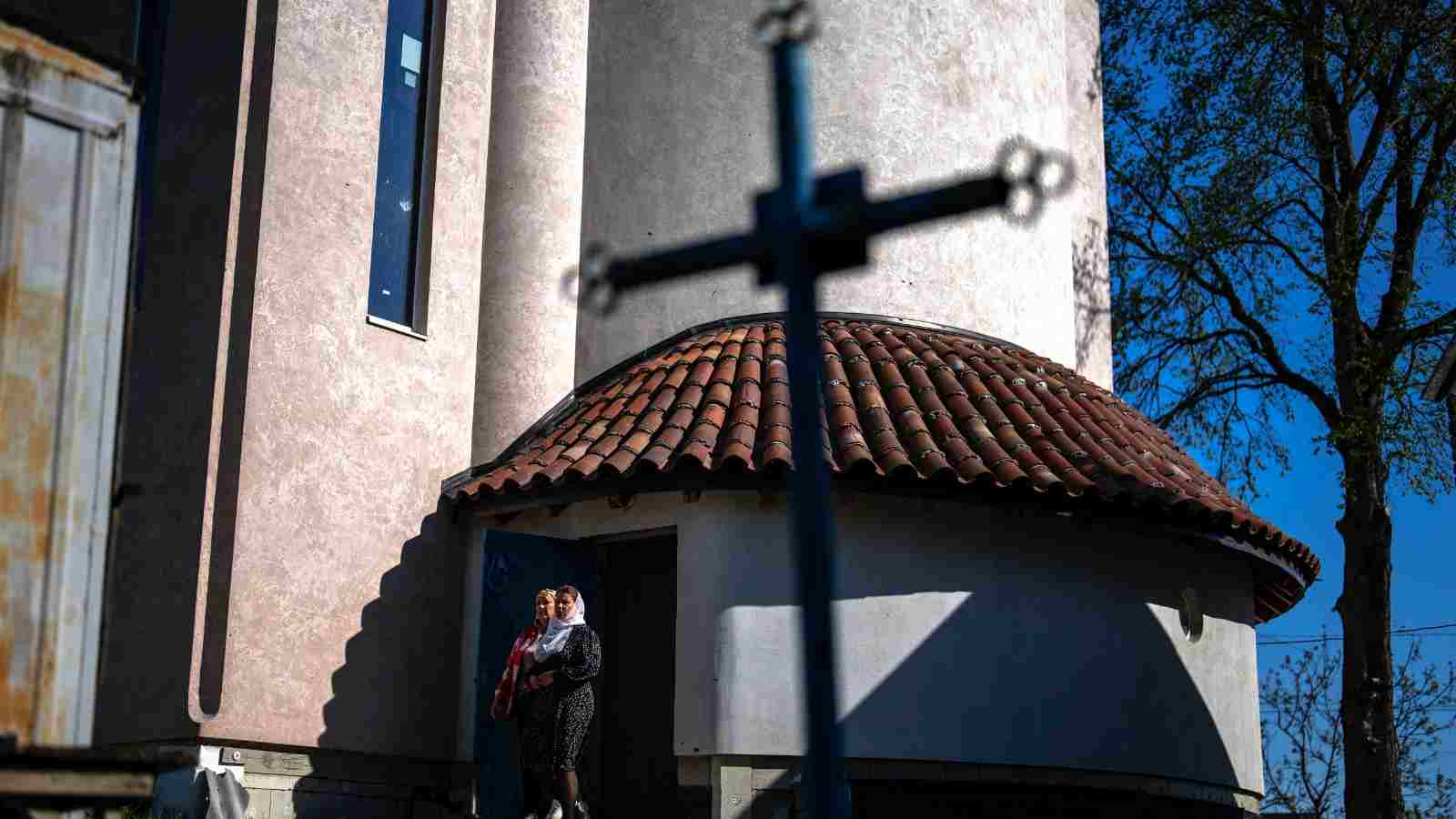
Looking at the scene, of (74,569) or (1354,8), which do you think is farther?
(1354,8)

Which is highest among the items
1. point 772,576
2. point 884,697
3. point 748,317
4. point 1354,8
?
point 1354,8

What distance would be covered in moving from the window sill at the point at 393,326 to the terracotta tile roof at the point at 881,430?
1.19 metres

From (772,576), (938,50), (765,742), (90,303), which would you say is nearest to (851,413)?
(772,576)

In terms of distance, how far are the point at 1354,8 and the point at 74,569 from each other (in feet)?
53.3

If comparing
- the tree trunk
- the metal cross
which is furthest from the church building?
the metal cross

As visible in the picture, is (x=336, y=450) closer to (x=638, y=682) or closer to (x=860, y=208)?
(x=638, y=682)

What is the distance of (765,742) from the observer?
41.8 feet

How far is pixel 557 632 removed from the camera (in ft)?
40.4

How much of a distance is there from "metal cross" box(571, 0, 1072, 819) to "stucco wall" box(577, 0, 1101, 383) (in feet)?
35.5

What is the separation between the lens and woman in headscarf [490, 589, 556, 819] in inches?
488

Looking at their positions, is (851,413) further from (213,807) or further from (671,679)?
(213,807)

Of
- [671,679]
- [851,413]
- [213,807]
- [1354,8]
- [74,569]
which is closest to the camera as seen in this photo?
[74,569]

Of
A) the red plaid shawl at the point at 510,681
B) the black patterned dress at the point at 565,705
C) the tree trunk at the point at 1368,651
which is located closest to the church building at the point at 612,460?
the black patterned dress at the point at 565,705

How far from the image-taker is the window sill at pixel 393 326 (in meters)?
14.4
